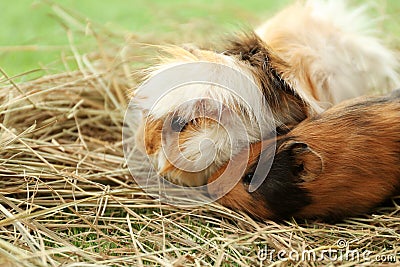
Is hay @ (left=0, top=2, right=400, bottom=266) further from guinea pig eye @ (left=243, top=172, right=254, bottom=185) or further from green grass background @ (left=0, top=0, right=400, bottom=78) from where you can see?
green grass background @ (left=0, top=0, right=400, bottom=78)

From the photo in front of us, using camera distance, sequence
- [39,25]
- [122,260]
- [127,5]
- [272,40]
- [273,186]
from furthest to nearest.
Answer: [127,5]
[39,25]
[272,40]
[273,186]
[122,260]

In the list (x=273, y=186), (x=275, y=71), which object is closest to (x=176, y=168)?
(x=273, y=186)

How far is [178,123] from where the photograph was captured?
146 centimetres

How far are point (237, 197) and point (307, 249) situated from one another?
0.23 metres

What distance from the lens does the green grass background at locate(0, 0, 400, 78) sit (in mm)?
2631

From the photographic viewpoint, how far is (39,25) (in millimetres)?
3191

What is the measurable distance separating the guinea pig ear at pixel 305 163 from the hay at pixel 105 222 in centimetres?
13

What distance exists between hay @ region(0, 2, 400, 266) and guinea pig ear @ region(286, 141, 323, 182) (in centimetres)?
13

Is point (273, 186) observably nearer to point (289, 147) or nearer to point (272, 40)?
point (289, 147)

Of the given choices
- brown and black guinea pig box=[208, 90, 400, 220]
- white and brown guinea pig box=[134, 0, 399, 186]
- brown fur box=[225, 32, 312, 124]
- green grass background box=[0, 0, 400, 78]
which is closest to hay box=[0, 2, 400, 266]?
brown and black guinea pig box=[208, 90, 400, 220]

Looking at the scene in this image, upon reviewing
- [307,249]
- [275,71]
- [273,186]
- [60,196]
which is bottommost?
[60,196]

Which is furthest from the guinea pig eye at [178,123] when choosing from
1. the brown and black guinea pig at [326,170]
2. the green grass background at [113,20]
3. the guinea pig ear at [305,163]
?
the green grass background at [113,20]

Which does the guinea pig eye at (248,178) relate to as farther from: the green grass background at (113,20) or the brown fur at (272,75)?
the green grass background at (113,20)

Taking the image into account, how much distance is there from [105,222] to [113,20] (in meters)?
2.09
